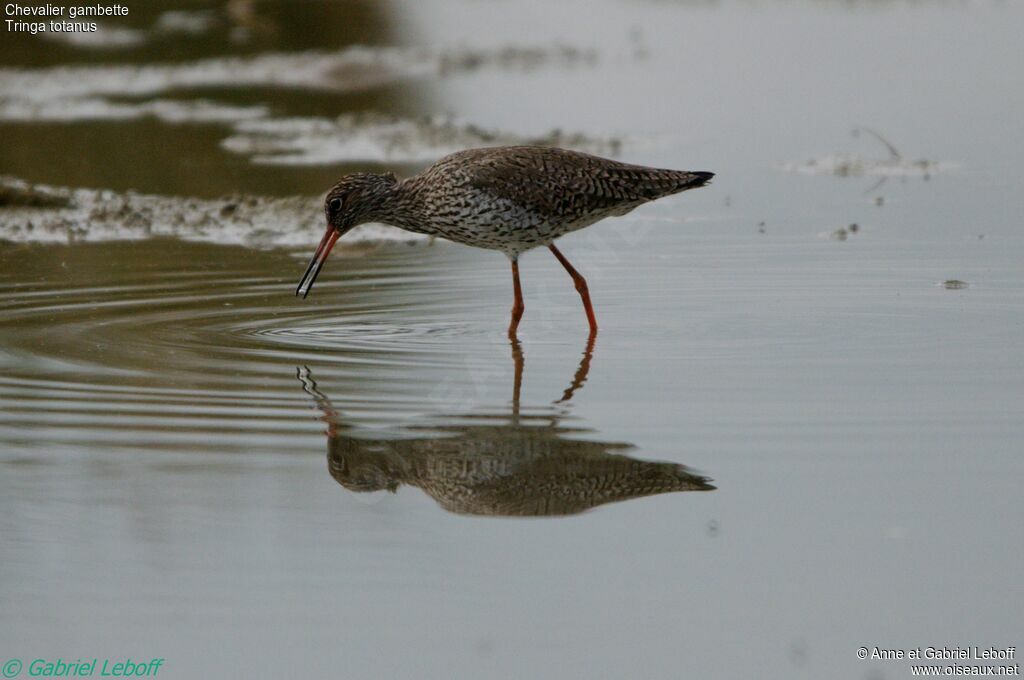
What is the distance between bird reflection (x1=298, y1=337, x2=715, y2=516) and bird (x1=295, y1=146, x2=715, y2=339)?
7.78ft

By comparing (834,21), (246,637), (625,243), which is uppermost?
(834,21)

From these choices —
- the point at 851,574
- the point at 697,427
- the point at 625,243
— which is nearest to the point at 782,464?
the point at 697,427

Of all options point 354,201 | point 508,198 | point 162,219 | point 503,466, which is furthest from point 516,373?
point 162,219

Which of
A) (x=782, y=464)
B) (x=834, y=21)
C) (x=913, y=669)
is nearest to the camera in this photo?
(x=913, y=669)

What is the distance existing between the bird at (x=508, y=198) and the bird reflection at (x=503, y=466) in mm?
2372

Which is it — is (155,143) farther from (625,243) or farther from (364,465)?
(364,465)

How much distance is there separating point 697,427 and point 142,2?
2269cm

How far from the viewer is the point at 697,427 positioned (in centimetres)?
677

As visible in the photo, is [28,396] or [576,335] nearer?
[28,396]

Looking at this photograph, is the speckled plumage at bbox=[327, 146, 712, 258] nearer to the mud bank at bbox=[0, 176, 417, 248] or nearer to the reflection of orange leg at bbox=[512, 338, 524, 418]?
the reflection of orange leg at bbox=[512, 338, 524, 418]

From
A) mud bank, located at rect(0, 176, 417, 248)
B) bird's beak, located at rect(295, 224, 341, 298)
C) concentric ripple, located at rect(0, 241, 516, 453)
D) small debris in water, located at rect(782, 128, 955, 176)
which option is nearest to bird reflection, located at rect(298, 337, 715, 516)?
concentric ripple, located at rect(0, 241, 516, 453)

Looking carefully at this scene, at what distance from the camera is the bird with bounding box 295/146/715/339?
9586mm

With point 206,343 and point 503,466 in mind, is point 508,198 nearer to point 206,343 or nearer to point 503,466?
point 206,343

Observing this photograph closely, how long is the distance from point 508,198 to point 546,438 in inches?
122
